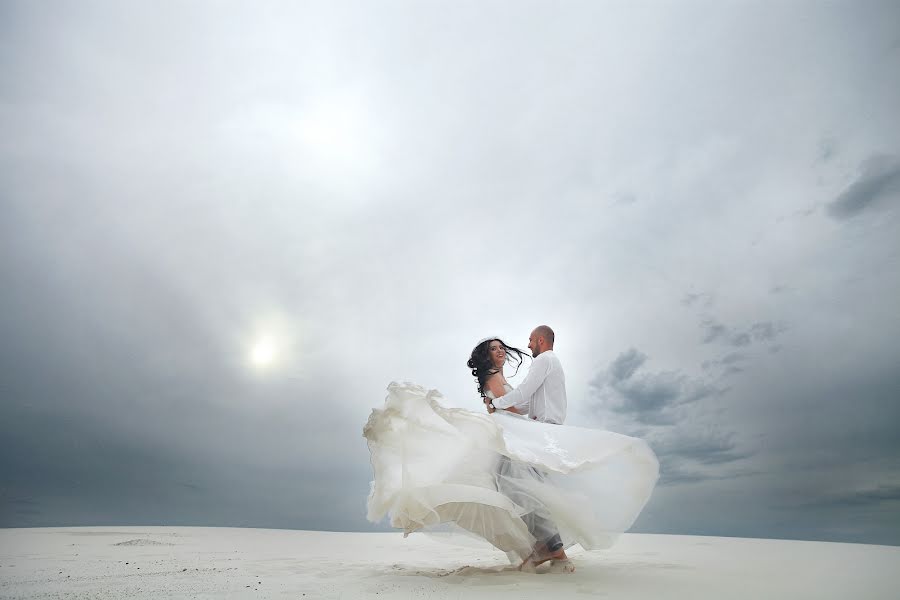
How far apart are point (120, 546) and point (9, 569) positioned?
9.12ft

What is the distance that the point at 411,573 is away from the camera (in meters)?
5.49

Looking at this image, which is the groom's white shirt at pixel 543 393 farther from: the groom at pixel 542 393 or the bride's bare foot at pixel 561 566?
the bride's bare foot at pixel 561 566

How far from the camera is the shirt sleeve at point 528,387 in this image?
19.1 feet

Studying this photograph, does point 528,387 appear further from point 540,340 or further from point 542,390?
point 540,340

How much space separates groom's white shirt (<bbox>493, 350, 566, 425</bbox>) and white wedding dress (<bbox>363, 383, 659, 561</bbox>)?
0.41 metres

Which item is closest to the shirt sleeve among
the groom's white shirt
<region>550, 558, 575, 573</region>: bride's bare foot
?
the groom's white shirt

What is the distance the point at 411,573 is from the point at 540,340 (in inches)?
114

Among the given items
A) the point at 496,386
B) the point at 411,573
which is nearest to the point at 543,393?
the point at 496,386

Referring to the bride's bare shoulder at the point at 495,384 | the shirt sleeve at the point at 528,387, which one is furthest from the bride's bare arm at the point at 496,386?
the shirt sleeve at the point at 528,387

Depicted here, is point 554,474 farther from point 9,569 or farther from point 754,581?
point 9,569

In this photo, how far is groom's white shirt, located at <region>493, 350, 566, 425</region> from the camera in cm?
584

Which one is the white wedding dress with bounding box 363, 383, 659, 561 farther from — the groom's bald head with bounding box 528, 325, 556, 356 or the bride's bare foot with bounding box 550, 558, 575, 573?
the groom's bald head with bounding box 528, 325, 556, 356

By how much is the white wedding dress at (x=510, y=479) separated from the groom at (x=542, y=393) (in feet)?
1.35

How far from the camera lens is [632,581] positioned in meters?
4.75
